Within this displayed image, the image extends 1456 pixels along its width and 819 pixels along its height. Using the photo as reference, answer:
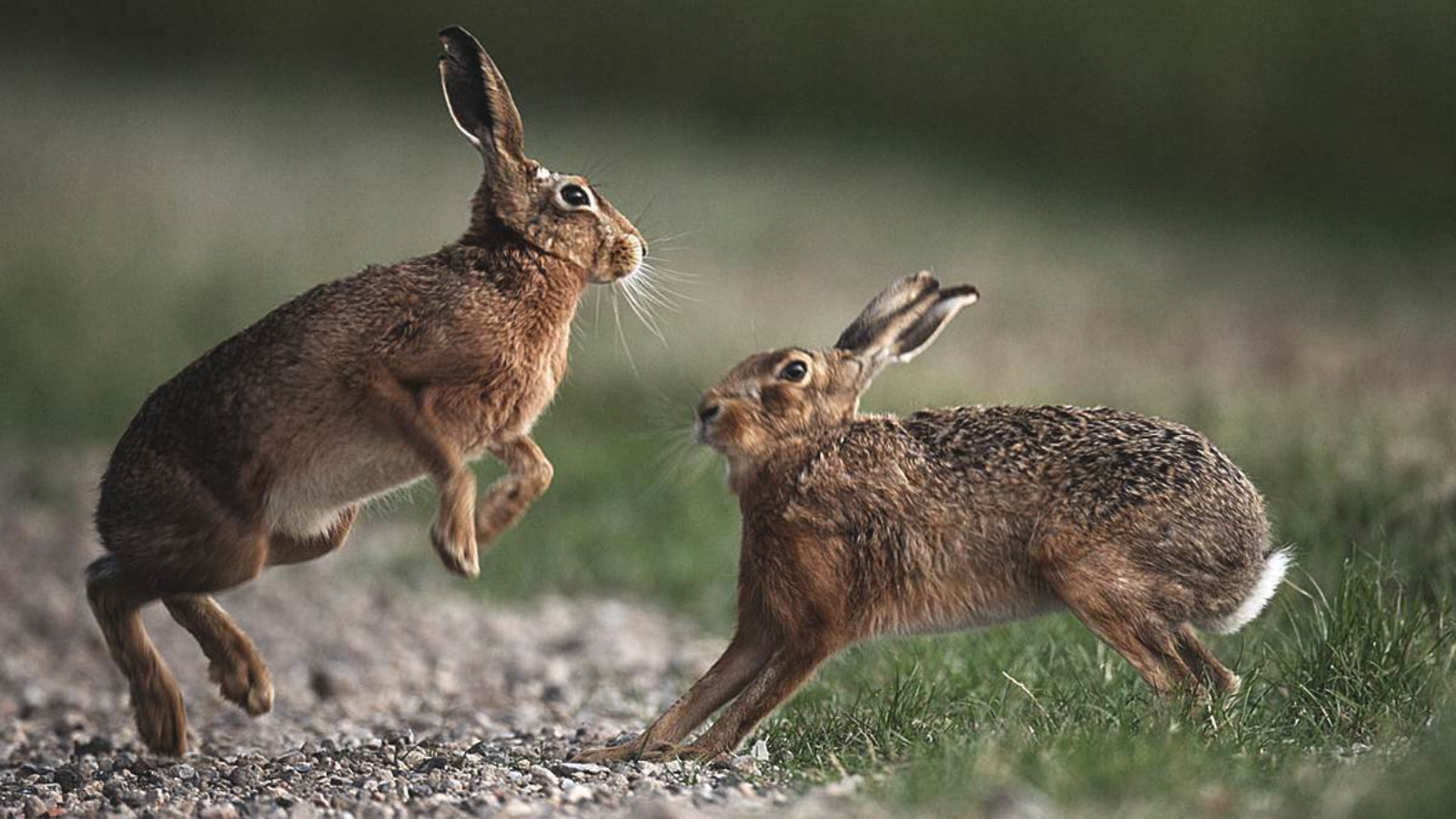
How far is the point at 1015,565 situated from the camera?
18.3ft

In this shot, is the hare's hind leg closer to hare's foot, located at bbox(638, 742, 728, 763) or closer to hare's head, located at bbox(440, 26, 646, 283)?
hare's foot, located at bbox(638, 742, 728, 763)

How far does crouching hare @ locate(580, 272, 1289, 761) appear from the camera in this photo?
5434 millimetres

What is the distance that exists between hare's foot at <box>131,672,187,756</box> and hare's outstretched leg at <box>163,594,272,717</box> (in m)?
0.19

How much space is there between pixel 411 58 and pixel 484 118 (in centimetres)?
1503

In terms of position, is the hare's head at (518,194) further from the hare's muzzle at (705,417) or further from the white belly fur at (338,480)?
the white belly fur at (338,480)

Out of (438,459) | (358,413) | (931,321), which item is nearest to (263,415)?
(358,413)

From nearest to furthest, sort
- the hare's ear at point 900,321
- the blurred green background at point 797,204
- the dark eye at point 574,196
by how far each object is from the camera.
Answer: the dark eye at point 574,196, the hare's ear at point 900,321, the blurred green background at point 797,204

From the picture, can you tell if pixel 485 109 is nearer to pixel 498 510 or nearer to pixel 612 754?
pixel 498 510

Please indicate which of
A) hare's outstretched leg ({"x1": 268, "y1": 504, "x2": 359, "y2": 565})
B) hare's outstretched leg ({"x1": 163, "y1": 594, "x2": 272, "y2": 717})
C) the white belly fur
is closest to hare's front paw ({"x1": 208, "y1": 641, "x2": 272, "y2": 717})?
hare's outstretched leg ({"x1": 163, "y1": 594, "x2": 272, "y2": 717})

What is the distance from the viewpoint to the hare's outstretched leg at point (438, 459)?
5.43 metres

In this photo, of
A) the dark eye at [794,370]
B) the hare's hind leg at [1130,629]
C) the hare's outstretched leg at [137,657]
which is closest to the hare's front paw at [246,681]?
the hare's outstretched leg at [137,657]

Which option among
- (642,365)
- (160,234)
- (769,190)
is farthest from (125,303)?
(769,190)

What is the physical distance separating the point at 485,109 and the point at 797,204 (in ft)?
45.6

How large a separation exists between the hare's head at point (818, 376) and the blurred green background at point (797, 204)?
241 centimetres
